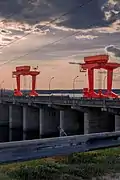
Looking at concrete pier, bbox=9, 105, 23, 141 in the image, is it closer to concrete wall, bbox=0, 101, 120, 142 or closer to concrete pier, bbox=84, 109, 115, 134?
concrete wall, bbox=0, 101, 120, 142

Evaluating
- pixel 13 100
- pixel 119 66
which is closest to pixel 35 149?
pixel 119 66

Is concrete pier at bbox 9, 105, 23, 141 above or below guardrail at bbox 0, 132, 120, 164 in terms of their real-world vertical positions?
below

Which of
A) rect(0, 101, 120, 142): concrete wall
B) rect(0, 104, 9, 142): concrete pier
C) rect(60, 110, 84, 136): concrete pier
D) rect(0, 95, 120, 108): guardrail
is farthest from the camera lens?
rect(0, 104, 9, 142): concrete pier

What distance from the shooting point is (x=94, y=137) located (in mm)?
8570

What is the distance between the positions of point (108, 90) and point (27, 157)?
49716mm

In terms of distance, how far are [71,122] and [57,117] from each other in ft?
21.5

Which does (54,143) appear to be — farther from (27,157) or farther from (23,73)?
(23,73)

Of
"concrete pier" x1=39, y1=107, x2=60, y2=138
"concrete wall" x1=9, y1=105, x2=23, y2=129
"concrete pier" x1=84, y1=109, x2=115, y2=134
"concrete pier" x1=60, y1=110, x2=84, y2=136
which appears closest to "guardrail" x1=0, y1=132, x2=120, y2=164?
"concrete pier" x1=84, y1=109, x2=115, y2=134

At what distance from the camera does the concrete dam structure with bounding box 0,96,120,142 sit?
44125mm

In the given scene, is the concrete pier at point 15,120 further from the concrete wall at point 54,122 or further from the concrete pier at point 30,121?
the concrete pier at point 30,121

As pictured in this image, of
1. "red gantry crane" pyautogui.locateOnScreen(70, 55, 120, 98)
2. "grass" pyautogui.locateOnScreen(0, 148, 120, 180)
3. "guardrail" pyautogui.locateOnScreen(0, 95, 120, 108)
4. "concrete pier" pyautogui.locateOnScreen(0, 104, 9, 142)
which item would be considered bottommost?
"concrete pier" pyautogui.locateOnScreen(0, 104, 9, 142)

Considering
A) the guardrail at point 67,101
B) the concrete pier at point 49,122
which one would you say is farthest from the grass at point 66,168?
the concrete pier at point 49,122

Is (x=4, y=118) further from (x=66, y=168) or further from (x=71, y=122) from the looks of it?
(x=66, y=168)

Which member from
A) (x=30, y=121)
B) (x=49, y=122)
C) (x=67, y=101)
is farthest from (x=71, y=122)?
(x=30, y=121)
